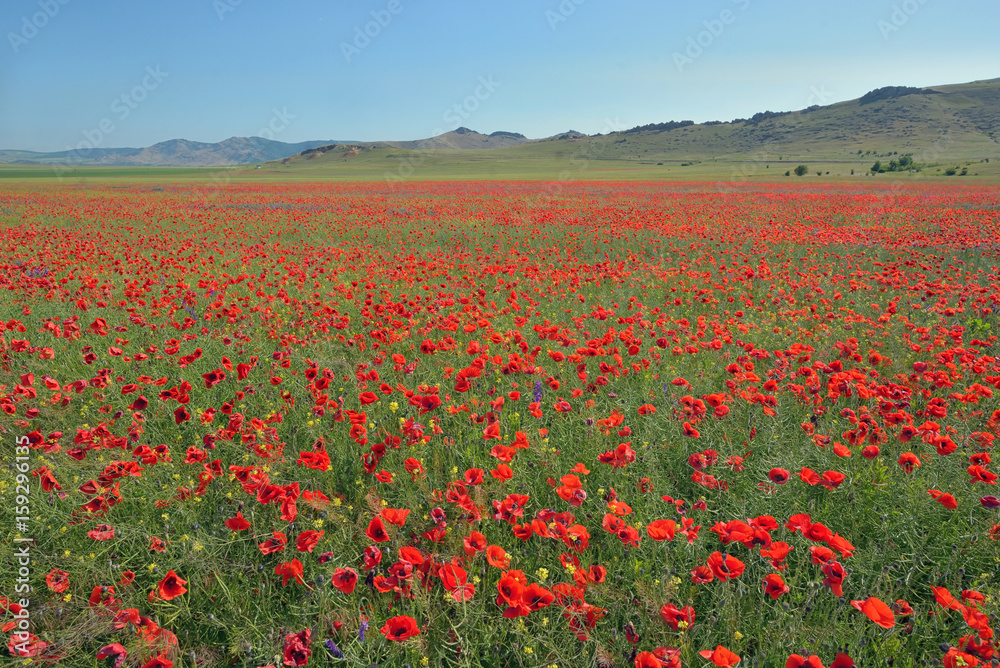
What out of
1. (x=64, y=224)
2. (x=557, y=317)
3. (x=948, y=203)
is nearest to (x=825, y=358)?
(x=557, y=317)

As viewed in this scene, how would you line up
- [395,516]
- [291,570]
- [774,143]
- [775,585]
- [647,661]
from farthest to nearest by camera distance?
[774,143]
[395,516]
[291,570]
[775,585]
[647,661]

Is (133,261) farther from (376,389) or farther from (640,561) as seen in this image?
(640,561)

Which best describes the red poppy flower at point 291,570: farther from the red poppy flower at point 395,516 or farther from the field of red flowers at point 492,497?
the red poppy flower at point 395,516

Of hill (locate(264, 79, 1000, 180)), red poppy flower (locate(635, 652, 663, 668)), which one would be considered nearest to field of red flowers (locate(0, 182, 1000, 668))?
red poppy flower (locate(635, 652, 663, 668))

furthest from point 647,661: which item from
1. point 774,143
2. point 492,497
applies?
point 774,143

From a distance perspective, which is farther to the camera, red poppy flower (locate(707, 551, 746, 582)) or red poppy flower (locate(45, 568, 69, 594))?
red poppy flower (locate(45, 568, 69, 594))

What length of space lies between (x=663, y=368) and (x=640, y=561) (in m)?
2.63

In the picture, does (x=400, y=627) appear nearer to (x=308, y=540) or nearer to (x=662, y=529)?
(x=308, y=540)

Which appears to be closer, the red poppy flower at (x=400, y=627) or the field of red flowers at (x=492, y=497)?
the red poppy flower at (x=400, y=627)

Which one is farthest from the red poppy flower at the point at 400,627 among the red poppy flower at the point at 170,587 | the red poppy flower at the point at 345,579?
the red poppy flower at the point at 170,587

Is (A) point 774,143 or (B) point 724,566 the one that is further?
(A) point 774,143

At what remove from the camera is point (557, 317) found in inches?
246

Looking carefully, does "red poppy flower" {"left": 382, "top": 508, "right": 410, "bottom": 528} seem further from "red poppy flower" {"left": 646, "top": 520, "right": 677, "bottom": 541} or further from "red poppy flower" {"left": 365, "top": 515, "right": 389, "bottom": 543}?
"red poppy flower" {"left": 646, "top": 520, "right": 677, "bottom": 541}

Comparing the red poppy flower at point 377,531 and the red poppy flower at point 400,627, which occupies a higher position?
the red poppy flower at point 377,531
